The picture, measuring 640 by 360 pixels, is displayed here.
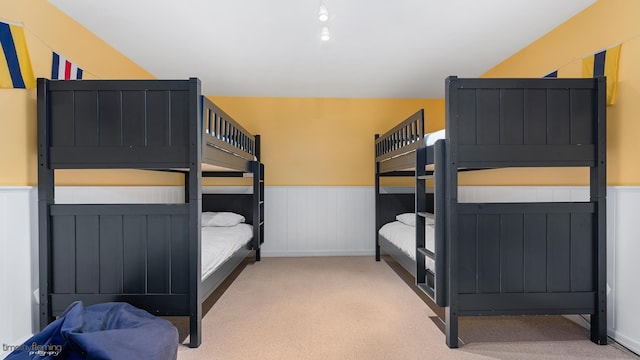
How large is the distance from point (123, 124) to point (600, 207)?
9.73 ft

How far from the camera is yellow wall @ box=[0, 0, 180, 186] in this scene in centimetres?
184

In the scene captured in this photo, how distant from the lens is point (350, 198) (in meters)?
4.53

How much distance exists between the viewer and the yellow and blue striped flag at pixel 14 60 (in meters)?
1.81

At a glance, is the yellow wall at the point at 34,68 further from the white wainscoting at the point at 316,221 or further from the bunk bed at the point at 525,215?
the bunk bed at the point at 525,215

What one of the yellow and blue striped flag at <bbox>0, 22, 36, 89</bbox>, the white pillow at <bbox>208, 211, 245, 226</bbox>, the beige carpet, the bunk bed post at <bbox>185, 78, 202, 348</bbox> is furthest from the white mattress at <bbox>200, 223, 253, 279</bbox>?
the yellow and blue striped flag at <bbox>0, 22, 36, 89</bbox>

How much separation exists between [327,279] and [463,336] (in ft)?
5.16

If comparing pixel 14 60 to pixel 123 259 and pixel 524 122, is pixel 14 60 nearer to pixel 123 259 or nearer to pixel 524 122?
pixel 123 259

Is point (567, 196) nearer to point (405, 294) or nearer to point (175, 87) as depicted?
point (405, 294)

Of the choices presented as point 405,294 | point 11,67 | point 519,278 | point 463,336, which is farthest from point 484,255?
point 11,67

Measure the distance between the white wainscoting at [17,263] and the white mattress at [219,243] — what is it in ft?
3.21

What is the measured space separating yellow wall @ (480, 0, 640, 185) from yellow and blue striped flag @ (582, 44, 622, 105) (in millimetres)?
26

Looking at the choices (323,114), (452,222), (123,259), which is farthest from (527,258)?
(323,114)

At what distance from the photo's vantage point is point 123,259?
191 centimetres

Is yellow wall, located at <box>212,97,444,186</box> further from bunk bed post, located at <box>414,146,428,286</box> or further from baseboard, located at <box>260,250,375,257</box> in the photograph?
bunk bed post, located at <box>414,146,428,286</box>
